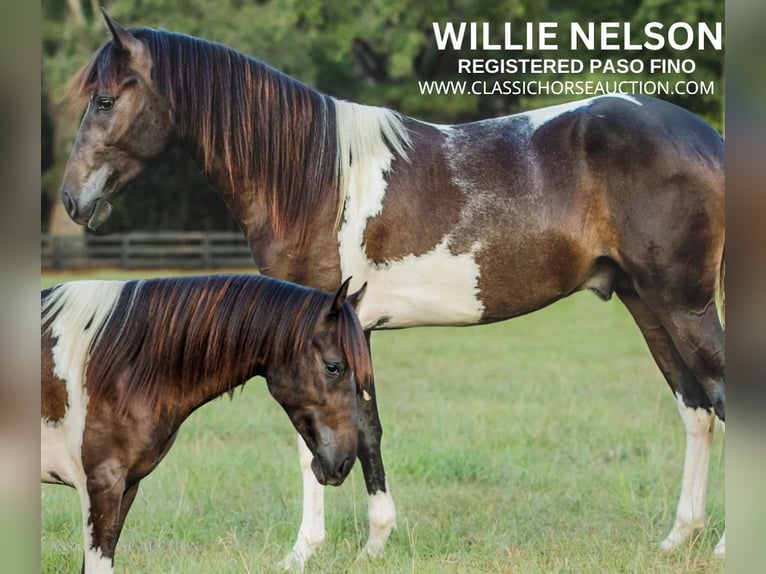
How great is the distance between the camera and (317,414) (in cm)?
292

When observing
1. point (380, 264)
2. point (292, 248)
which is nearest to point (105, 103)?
point (292, 248)

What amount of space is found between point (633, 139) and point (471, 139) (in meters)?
0.64

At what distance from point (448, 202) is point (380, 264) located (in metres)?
0.37

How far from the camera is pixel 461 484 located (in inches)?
186

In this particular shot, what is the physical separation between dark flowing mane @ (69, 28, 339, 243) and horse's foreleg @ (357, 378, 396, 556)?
796mm

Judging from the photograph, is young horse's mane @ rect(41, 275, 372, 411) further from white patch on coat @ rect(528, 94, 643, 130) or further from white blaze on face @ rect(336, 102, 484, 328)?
white patch on coat @ rect(528, 94, 643, 130)

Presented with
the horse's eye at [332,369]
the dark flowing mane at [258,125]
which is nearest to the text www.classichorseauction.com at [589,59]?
the dark flowing mane at [258,125]

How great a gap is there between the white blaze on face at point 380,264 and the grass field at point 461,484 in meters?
0.90

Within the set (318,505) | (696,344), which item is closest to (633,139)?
(696,344)

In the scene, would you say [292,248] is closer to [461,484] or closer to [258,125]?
[258,125]

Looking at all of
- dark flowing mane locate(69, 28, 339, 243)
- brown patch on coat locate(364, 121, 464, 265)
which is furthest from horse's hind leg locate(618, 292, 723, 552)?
dark flowing mane locate(69, 28, 339, 243)
